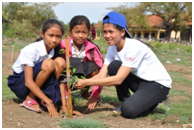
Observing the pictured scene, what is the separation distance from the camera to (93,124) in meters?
2.51

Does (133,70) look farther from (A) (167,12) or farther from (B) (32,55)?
(A) (167,12)

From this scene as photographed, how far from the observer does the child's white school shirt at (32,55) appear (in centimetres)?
315

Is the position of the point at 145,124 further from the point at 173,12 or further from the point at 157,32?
the point at 157,32

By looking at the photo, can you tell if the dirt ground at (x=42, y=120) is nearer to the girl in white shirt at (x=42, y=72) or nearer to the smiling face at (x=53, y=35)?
the girl in white shirt at (x=42, y=72)

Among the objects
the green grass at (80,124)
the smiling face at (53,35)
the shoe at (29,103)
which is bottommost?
the shoe at (29,103)

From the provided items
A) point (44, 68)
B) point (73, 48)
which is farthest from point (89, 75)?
point (44, 68)

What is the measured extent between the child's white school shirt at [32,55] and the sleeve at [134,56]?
980 millimetres

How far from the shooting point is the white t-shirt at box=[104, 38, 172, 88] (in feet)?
9.87

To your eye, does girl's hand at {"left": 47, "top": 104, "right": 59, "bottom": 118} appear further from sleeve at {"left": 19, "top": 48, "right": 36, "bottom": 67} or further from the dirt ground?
sleeve at {"left": 19, "top": 48, "right": 36, "bottom": 67}

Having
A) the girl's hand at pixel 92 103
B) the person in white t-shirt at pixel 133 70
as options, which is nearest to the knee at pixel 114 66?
the person in white t-shirt at pixel 133 70

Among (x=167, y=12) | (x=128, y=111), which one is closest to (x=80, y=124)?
(x=128, y=111)

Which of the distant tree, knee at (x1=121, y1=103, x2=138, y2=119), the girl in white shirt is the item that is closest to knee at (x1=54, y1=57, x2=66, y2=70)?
the girl in white shirt

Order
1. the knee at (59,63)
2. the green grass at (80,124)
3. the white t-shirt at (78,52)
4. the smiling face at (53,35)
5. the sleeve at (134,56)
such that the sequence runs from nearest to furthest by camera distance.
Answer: the green grass at (80,124) → the sleeve at (134,56) → the smiling face at (53,35) → the knee at (59,63) → the white t-shirt at (78,52)

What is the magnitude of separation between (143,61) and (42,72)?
1.20m
